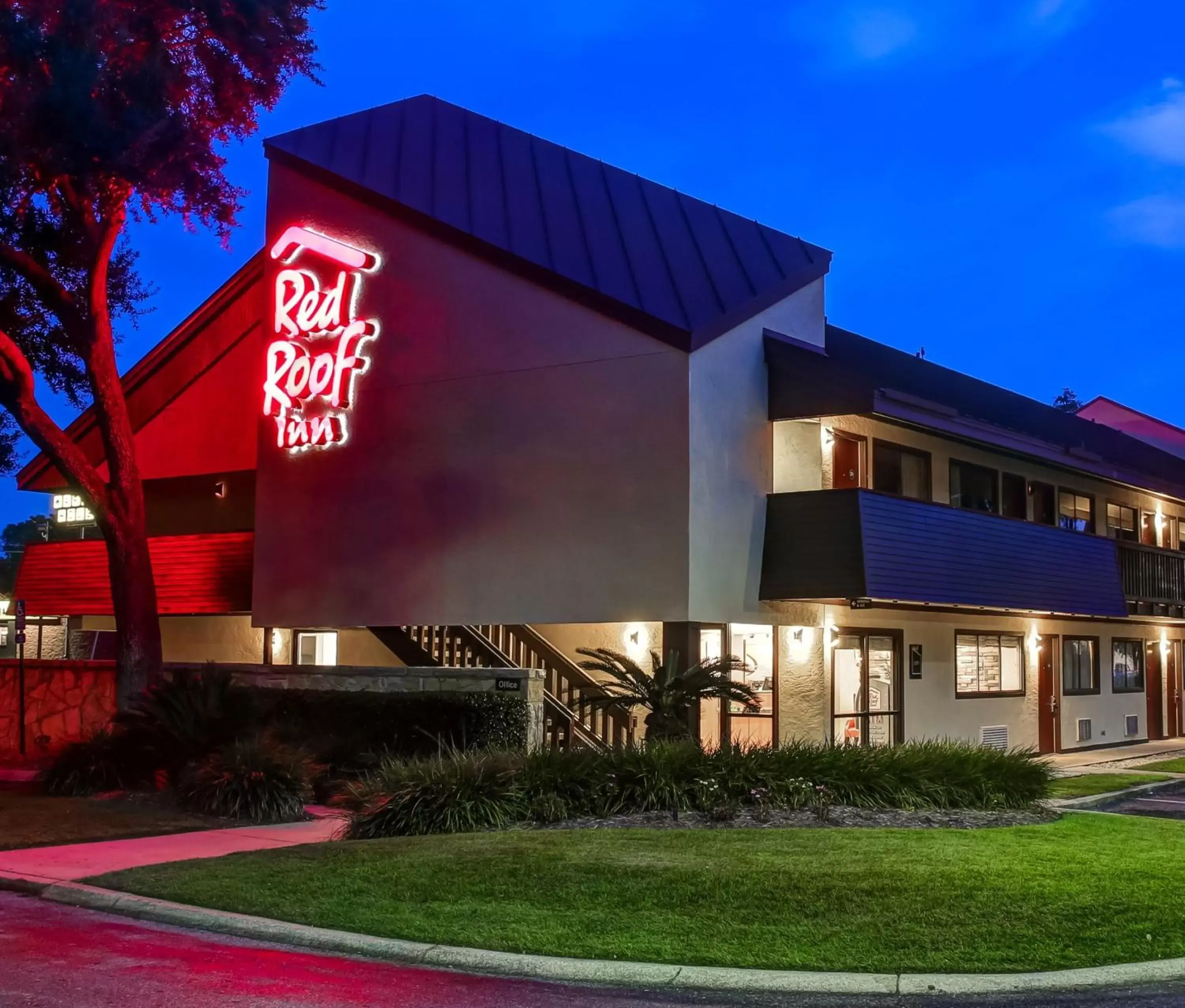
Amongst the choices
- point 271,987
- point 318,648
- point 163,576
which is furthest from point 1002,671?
point 271,987

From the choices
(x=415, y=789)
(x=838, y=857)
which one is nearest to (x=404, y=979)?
(x=838, y=857)

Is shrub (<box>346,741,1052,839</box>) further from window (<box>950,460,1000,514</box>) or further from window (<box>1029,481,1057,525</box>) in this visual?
window (<box>1029,481,1057,525</box>)

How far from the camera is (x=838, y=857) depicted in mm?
11047

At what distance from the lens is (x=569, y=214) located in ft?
72.5

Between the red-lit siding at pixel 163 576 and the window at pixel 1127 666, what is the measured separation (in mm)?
20688

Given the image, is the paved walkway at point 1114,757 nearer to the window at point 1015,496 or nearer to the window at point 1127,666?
the window at point 1127,666

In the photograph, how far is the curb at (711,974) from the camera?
7.82m

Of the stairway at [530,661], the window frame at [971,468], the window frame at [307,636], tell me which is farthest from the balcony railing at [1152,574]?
the window frame at [307,636]

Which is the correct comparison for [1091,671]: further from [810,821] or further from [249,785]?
[249,785]

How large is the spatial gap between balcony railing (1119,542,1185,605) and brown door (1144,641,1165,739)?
10.7 feet

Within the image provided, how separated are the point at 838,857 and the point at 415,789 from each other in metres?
4.59

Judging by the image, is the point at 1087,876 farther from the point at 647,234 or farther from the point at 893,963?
the point at 647,234

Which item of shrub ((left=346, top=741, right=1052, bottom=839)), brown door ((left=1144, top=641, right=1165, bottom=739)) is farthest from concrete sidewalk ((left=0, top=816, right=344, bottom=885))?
brown door ((left=1144, top=641, right=1165, bottom=739))

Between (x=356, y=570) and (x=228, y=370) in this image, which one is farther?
(x=228, y=370)
